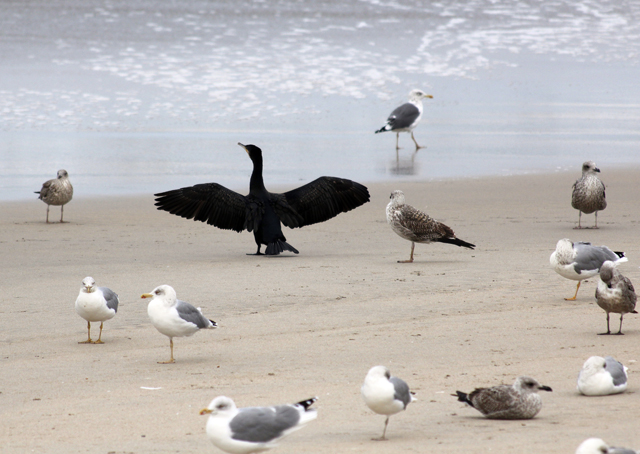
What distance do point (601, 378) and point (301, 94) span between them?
2439cm

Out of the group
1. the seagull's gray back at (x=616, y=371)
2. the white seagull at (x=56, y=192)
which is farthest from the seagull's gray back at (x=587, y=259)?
the white seagull at (x=56, y=192)

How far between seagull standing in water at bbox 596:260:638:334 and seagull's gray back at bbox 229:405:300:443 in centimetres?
396

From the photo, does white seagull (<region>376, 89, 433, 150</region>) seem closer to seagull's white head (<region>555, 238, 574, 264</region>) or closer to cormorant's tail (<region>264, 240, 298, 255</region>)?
cormorant's tail (<region>264, 240, 298, 255</region>)

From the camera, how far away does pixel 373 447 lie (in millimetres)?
5441

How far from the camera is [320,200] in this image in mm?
13445

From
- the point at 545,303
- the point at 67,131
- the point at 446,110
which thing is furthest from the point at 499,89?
the point at 545,303

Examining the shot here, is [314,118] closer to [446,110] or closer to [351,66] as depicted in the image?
[446,110]

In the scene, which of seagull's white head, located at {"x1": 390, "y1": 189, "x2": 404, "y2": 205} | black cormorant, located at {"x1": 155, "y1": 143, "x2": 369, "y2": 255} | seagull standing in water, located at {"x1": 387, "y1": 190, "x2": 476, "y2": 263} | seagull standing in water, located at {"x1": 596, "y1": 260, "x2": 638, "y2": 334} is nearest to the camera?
seagull standing in water, located at {"x1": 596, "y1": 260, "x2": 638, "y2": 334}

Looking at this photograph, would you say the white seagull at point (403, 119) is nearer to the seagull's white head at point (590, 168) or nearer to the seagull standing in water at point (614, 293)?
the seagull's white head at point (590, 168)

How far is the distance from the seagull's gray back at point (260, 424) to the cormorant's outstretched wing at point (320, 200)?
324 inches

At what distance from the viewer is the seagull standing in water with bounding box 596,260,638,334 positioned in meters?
7.95

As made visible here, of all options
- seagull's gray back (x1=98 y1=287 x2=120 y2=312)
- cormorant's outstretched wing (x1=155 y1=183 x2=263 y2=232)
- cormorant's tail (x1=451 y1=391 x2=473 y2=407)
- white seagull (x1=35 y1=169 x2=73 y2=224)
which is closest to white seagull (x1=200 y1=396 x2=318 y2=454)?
cormorant's tail (x1=451 y1=391 x2=473 y2=407)

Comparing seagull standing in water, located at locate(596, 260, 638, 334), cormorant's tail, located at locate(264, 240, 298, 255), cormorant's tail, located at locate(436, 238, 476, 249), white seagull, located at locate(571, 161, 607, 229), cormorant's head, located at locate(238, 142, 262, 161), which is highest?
cormorant's head, located at locate(238, 142, 262, 161)

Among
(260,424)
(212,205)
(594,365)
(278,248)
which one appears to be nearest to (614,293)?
(594,365)
